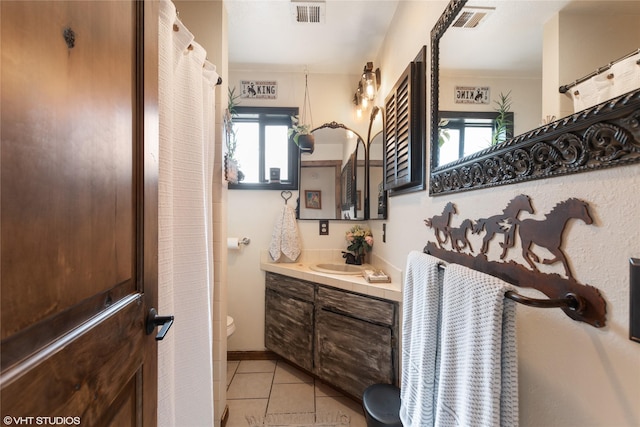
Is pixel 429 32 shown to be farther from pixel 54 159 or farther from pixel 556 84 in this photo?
pixel 54 159

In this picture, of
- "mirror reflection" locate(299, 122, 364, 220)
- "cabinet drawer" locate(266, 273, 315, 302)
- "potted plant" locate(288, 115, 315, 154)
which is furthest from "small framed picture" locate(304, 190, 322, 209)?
"cabinet drawer" locate(266, 273, 315, 302)

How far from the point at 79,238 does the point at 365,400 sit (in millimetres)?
1383

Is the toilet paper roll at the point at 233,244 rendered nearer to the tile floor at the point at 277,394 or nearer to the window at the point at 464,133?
the tile floor at the point at 277,394

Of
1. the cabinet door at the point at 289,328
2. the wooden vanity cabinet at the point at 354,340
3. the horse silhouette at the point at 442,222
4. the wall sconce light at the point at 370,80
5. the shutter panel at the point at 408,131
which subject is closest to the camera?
the horse silhouette at the point at 442,222

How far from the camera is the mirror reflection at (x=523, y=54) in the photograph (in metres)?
0.45

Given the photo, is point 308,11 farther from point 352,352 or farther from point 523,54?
point 352,352

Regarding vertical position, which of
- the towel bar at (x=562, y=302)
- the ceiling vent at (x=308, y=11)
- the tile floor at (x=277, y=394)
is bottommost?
the tile floor at (x=277, y=394)

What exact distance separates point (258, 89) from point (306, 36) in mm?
679

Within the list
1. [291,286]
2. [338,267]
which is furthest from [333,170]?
[291,286]

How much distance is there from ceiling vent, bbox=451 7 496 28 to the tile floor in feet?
6.92

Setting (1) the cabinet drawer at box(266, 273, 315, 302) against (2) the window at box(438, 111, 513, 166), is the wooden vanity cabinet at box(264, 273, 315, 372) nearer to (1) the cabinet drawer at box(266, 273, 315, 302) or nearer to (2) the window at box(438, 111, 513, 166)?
(1) the cabinet drawer at box(266, 273, 315, 302)

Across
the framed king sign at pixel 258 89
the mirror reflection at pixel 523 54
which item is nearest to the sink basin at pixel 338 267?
the mirror reflection at pixel 523 54

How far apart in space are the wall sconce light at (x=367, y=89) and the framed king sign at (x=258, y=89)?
0.79 metres

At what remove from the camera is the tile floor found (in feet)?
5.21
